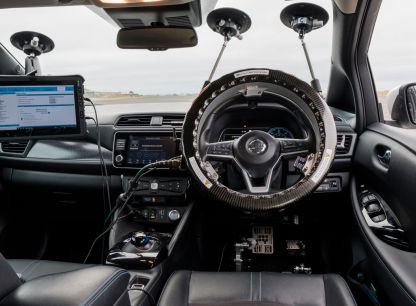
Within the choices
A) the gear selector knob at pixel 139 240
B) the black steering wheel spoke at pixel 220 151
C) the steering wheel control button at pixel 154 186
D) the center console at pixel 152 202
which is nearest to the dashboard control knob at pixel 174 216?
the center console at pixel 152 202

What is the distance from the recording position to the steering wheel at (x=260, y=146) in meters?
1.78

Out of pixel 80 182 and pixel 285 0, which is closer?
pixel 285 0

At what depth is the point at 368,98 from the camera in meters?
2.55

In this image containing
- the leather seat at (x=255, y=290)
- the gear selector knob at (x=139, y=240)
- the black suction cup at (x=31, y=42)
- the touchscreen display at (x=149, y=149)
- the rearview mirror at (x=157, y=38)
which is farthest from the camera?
the black suction cup at (x=31, y=42)

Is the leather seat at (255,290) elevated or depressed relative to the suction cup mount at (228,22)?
depressed

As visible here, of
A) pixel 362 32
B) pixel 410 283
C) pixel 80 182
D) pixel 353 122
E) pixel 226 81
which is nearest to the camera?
pixel 410 283

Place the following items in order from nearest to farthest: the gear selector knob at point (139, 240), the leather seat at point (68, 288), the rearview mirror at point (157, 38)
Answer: the leather seat at point (68, 288) < the gear selector knob at point (139, 240) < the rearview mirror at point (157, 38)

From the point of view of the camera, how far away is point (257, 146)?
1.88 meters

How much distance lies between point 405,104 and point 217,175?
1102 millimetres

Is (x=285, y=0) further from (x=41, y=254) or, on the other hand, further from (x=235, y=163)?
(x=41, y=254)

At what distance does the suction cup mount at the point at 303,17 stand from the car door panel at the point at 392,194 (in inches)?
19.8

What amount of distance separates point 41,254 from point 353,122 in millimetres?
2483

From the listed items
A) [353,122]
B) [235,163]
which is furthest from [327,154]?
[353,122]

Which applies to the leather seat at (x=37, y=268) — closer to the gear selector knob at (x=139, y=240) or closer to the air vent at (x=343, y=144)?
the gear selector knob at (x=139, y=240)
